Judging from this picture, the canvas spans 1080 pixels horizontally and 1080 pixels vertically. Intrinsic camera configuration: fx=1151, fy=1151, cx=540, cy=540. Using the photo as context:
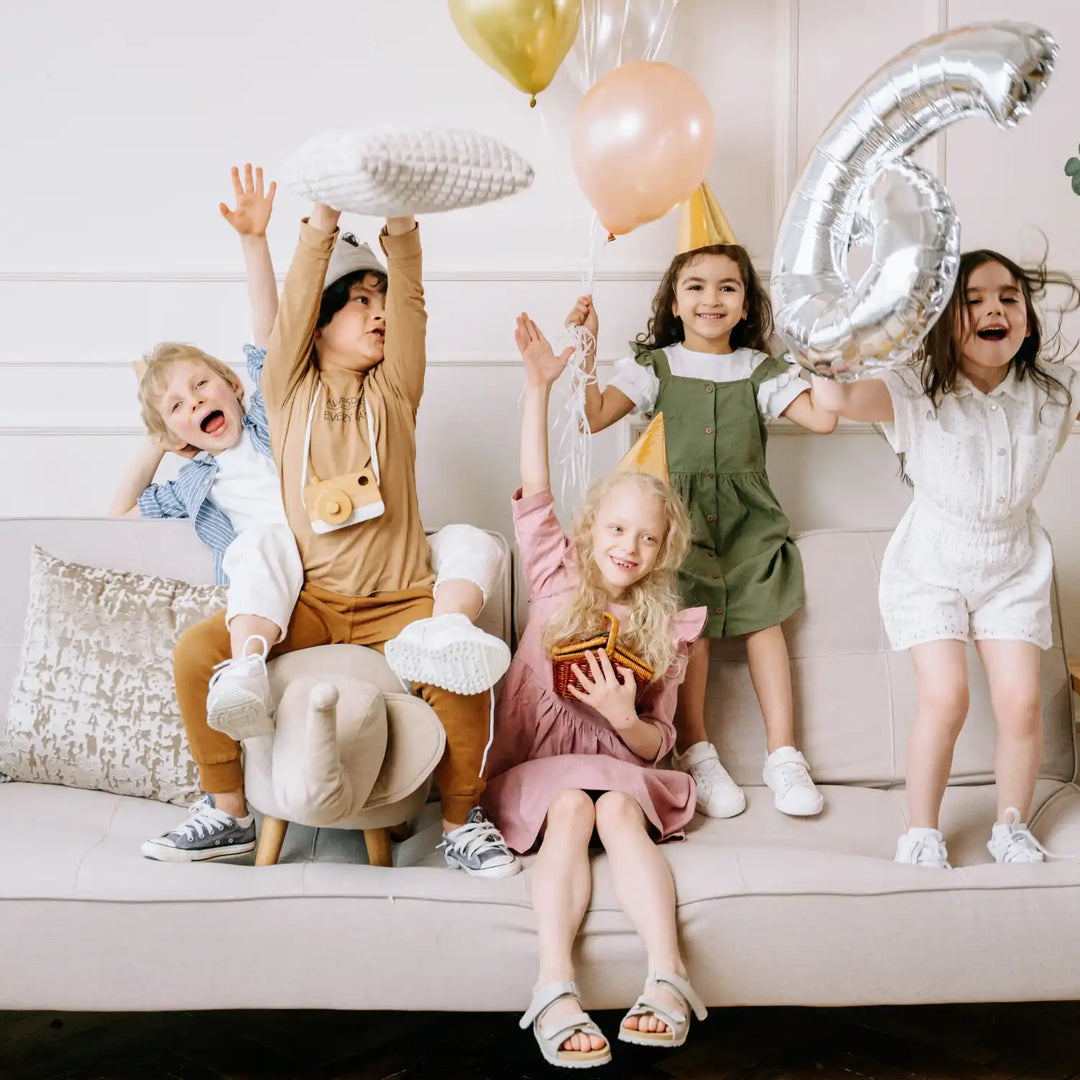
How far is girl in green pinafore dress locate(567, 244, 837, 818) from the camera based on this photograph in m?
1.98

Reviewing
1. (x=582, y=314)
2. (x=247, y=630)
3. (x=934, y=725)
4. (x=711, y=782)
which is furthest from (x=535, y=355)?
(x=934, y=725)

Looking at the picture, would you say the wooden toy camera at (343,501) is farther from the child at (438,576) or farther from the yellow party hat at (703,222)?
the yellow party hat at (703,222)

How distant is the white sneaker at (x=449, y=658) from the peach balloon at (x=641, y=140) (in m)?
0.85

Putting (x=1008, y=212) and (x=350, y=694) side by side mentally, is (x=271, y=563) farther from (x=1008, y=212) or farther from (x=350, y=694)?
(x=1008, y=212)

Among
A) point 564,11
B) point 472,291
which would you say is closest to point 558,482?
point 472,291

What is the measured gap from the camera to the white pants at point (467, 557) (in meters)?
1.84

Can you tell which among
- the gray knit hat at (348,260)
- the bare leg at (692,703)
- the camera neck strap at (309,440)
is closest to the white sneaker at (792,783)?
the bare leg at (692,703)

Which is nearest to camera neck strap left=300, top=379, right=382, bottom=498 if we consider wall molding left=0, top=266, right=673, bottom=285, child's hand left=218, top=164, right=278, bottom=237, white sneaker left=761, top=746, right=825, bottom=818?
child's hand left=218, top=164, right=278, bottom=237

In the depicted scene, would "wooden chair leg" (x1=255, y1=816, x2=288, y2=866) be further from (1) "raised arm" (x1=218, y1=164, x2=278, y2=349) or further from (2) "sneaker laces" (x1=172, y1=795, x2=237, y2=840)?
(1) "raised arm" (x1=218, y1=164, x2=278, y2=349)

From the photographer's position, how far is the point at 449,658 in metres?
1.59

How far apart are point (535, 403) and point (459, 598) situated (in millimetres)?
374

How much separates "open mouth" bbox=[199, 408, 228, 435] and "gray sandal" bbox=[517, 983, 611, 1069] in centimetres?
115

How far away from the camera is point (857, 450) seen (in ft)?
8.25

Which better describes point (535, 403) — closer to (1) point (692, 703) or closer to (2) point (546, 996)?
(1) point (692, 703)
